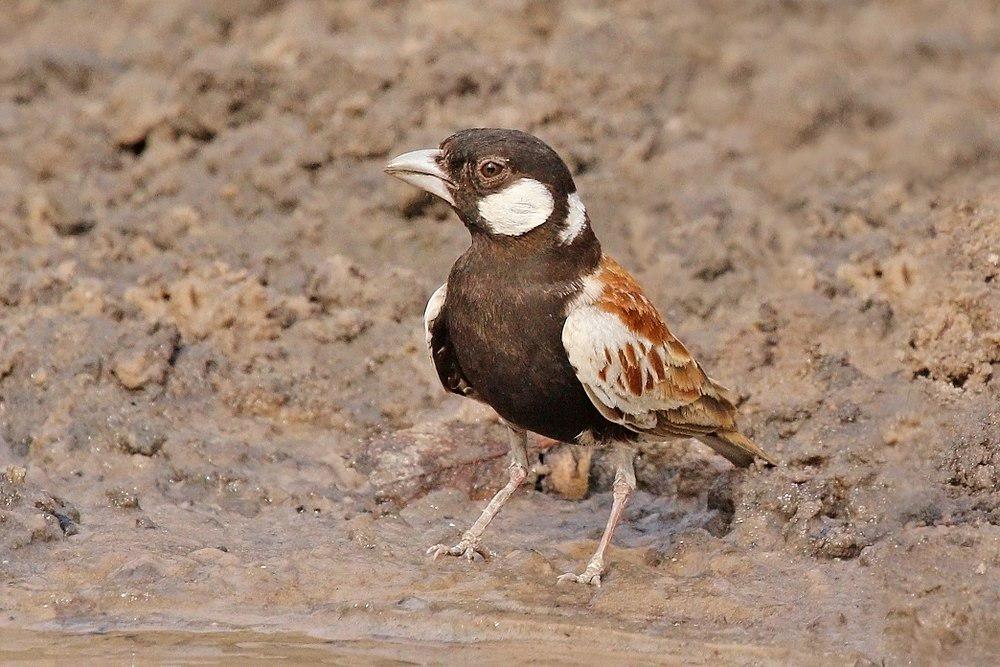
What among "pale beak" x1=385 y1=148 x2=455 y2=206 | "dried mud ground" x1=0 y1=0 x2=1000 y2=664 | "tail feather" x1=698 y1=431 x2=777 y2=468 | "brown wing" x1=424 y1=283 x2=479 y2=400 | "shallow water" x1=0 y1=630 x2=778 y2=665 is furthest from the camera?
"tail feather" x1=698 y1=431 x2=777 y2=468

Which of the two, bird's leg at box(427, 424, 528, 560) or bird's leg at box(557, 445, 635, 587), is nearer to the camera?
bird's leg at box(557, 445, 635, 587)

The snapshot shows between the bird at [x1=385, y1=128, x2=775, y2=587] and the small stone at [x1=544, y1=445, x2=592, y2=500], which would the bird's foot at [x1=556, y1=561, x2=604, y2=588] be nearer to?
the bird at [x1=385, y1=128, x2=775, y2=587]

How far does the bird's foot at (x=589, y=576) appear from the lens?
20.4 feet

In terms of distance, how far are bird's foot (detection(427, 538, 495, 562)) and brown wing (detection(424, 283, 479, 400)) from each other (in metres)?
0.65

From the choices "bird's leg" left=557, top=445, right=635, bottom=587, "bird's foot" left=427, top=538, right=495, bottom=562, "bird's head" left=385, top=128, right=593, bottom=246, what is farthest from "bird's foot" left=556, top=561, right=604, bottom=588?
"bird's head" left=385, top=128, right=593, bottom=246

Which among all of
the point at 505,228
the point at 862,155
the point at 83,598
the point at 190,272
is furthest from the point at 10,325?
the point at 862,155

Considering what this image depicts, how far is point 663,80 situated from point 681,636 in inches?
213

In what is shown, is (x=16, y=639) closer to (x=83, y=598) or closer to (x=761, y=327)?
(x=83, y=598)

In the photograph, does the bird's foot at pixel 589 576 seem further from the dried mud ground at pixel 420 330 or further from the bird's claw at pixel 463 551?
the bird's claw at pixel 463 551

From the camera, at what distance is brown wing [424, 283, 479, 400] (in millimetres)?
6418

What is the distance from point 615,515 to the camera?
646cm

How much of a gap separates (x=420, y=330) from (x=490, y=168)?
2.19 m

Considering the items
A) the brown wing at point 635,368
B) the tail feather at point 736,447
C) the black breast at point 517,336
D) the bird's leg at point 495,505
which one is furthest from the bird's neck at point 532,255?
the tail feather at point 736,447

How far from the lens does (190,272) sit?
862 cm
